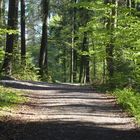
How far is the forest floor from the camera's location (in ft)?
37.3

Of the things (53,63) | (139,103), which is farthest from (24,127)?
(53,63)

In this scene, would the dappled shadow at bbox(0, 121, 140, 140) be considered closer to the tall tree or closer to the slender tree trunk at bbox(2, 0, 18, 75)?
the slender tree trunk at bbox(2, 0, 18, 75)

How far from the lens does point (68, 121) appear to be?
13125 mm

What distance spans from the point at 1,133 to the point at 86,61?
38.3 meters

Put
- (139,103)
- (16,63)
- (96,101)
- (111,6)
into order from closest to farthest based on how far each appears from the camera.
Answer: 1. (139,103)
2. (111,6)
3. (96,101)
4. (16,63)

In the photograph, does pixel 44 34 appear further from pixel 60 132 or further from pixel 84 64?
pixel 60 132

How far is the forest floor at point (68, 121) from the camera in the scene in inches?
448

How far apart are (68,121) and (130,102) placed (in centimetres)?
381

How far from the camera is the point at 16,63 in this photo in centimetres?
3091

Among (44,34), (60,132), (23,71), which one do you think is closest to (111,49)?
(23,71)

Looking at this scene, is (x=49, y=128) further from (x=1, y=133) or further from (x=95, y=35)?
(x=95, y=35)

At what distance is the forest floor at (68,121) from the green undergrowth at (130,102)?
0.81 ft

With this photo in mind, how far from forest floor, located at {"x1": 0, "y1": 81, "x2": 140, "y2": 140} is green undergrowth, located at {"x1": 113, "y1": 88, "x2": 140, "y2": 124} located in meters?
0.25

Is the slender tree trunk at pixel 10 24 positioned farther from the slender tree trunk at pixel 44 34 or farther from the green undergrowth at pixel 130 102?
the green undergrowth at pixel 130 102
